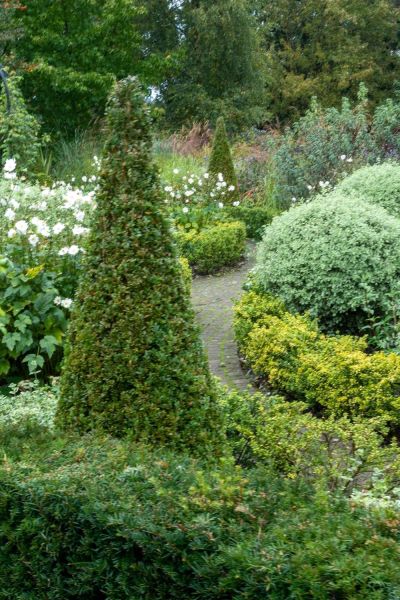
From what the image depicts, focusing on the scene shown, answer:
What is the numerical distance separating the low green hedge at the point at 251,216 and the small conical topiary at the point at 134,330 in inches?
403

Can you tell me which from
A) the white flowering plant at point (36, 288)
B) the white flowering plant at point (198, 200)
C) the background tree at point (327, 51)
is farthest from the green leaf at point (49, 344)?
the background tree at point (327, 51)

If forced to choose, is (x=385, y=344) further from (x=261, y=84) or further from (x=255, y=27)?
(x=255, y=27)

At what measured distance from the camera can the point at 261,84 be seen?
96.4 feet

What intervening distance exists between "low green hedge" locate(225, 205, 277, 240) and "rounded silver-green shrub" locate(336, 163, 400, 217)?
440 cm

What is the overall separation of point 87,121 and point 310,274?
17207mm

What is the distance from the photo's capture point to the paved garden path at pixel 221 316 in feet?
23.0

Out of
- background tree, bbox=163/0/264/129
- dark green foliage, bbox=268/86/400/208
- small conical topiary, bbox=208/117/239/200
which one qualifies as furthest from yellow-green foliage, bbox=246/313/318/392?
background tree, bbox=163/0/264/129

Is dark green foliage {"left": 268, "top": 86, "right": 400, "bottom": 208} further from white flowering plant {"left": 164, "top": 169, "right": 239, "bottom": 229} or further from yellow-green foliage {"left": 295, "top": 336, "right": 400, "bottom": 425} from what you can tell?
yellow-green foliage {"left": 295, "top": 336, "right": 400, "bottom": 425}

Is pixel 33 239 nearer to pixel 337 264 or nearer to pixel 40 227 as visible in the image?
pixel 40 227

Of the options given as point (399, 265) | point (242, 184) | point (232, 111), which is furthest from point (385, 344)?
point (232, 111)

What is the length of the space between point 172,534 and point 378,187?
24.0 ft

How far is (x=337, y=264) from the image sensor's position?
7098 mm

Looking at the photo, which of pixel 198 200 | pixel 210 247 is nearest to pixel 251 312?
pixel 210 247

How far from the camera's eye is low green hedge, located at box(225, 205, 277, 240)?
1415 centimetres
